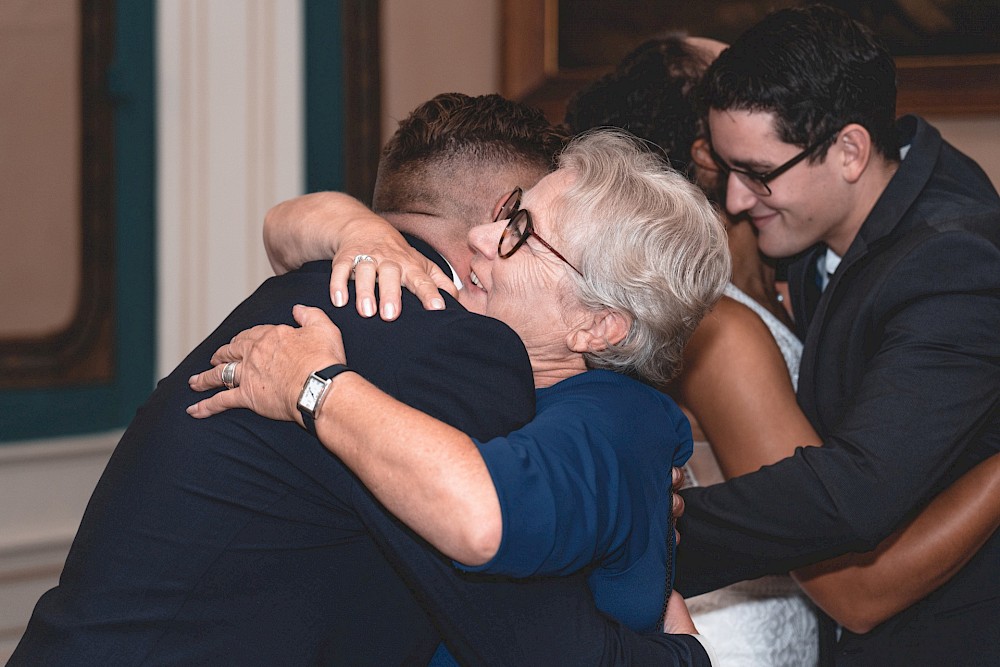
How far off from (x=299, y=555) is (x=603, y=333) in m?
0.48

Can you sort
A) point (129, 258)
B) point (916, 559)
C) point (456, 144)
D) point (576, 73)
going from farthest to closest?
point (576, 73) → point (129, 258) → point (916, 559) → point (456, 144)

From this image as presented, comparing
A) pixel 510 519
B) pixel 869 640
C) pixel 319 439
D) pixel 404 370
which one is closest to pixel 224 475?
pixel 319 439

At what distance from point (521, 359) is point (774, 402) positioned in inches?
29.9

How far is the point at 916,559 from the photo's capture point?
5.51ft

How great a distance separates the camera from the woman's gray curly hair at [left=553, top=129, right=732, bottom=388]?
1.26m

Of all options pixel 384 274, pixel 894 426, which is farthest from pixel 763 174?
pixel 384 274

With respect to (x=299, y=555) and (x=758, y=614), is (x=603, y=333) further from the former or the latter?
Result: (x=758, y=614)

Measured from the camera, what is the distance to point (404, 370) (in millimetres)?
1063

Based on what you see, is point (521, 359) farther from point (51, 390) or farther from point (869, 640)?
point (51, 390)

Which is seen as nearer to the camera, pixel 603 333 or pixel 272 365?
pixel 272 365

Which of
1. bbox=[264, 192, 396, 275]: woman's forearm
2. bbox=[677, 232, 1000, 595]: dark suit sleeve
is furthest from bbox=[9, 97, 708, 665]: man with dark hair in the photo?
bbox=[677, 232, 1000, 595]: dark suit sleeve

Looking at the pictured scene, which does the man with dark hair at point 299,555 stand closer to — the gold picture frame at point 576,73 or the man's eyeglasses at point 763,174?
the man's eyeglasses at point 763,174

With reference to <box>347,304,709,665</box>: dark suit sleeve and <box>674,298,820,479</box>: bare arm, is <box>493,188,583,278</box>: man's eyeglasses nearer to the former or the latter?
<box>347,304,709,665</box>: dark suit sleeve

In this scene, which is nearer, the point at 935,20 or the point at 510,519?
the point at 510,519
